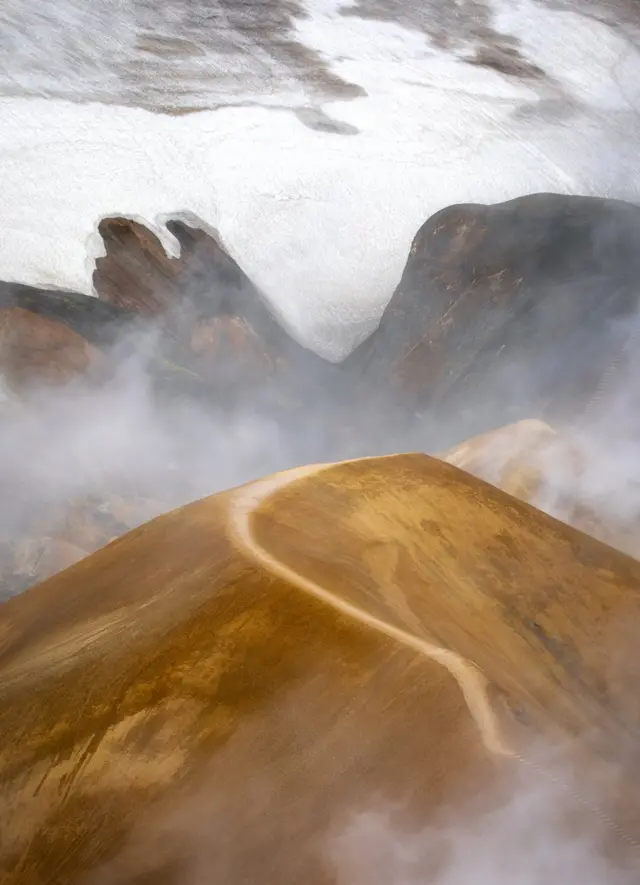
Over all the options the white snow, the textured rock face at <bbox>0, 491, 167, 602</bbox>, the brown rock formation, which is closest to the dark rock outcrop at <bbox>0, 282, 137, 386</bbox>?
the white snow

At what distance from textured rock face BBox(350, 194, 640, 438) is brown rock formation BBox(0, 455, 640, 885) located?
4.27m

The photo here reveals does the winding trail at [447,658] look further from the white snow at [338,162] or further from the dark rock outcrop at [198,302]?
the white snow at [338,162]

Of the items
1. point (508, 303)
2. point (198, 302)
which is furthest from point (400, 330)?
point (198, 302)

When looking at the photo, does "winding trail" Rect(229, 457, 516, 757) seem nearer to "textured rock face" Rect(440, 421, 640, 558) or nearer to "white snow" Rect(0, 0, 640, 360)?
"textured rock face" Rect(440, 421, 640, 558)

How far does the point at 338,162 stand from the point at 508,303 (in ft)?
9.29

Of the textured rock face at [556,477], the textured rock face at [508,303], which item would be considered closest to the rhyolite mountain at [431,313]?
the textured rock face at [508,303]

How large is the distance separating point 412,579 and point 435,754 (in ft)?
2.85

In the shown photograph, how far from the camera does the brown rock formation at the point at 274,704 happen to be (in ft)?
8.38

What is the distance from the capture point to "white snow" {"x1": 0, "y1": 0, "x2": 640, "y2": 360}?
8586mm

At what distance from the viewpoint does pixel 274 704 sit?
274 centimetres

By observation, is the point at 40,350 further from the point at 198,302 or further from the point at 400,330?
the point at 400,330

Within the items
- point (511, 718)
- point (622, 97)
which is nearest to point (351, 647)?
point (511, 718)

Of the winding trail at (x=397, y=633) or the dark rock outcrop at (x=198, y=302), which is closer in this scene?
the winding trail at (x=397, y=633)

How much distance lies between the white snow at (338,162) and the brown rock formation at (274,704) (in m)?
5.39
